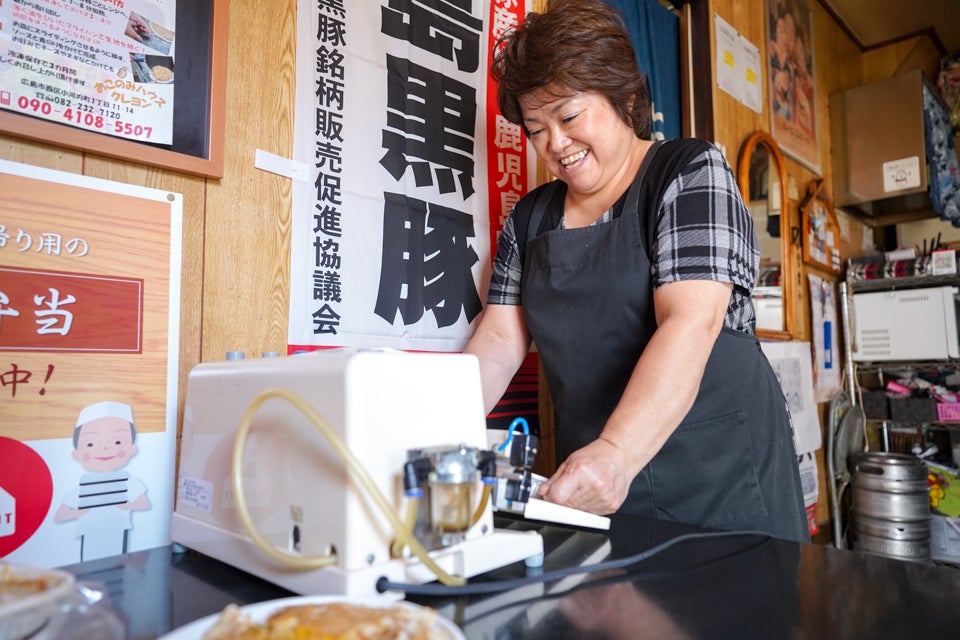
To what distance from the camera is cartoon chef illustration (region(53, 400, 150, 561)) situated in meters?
0.86

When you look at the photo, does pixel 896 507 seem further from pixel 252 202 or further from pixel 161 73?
pixel 161 73

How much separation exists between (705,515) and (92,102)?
3.80 ft

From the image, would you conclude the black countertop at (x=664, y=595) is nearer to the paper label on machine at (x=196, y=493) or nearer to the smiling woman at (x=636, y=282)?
the paper label on machine at (x=196, y=493)

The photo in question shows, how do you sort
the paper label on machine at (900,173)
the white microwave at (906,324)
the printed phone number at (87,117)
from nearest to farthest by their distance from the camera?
the printed phone number at (87,117)
the white microwave at (906,324)
the paper label on machine at (900,173)

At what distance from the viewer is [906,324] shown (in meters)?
3.25

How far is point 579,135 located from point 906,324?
2.90 meters

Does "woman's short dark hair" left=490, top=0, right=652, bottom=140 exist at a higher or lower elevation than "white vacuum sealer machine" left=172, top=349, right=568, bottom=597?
higher

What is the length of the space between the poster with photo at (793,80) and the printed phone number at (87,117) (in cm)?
260

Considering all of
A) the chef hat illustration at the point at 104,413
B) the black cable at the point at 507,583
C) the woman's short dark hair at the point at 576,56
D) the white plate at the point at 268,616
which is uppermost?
the woman's short dark hair at the point at 576,56

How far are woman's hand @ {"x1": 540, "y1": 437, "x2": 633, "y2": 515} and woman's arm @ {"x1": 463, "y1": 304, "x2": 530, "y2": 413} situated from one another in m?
0.46

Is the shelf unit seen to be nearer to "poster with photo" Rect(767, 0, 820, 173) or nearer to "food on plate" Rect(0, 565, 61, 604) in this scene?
"poster with photo" Rect(767, 0, 820, 173)

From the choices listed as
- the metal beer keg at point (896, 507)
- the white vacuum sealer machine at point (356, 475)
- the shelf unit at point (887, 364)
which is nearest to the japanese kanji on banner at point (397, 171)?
the white vacuum sealer machine at point (356, 475)

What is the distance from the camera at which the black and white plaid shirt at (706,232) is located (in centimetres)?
102

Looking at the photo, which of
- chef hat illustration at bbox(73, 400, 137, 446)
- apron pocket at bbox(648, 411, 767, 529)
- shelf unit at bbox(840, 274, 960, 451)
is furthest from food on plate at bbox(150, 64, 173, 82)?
shelf unit at bbox(840, 274, 960, 451)
